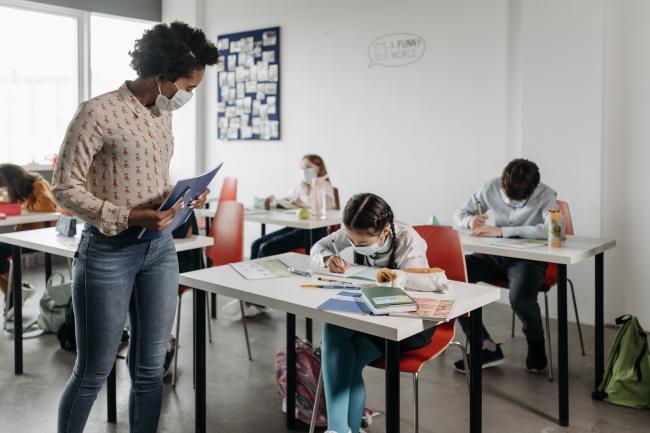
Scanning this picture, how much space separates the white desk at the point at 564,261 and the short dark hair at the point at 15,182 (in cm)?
258

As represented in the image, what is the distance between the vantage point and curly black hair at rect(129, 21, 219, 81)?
177 cm

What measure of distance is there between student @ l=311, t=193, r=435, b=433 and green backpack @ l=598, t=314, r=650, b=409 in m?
1.07

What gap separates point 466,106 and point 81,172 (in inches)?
126

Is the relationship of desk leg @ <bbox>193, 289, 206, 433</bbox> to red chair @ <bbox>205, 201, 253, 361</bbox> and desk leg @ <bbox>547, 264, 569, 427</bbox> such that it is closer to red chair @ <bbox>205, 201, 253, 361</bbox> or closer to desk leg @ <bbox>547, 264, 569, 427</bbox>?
red chair @ <bbox>205, 201, 253, 361</bbox>

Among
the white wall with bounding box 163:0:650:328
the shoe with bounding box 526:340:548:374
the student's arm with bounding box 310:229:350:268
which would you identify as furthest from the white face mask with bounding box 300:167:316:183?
the student's arm with bounding box 310:229:350:268

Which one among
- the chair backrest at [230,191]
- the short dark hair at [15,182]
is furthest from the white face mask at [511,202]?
the short dark hair at [15,182]

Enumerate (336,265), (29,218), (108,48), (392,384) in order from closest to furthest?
(392,384), (336,265), (29,218), (108,48)

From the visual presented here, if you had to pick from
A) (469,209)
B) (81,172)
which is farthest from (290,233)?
(81,172)

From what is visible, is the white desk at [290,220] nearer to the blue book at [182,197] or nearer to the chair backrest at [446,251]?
the chair backrest at [446,251]

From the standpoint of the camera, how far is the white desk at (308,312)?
165 centimetres

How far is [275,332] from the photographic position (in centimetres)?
373

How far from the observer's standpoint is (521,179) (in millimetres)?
3133

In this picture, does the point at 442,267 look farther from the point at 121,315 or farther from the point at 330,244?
the point at 121,315

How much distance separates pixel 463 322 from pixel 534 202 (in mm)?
709
